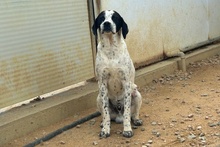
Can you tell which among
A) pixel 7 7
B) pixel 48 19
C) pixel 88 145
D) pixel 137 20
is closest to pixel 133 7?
pixel 137 20

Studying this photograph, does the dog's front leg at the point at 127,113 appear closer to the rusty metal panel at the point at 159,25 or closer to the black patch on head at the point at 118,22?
the black patch on head at the point at 118,22

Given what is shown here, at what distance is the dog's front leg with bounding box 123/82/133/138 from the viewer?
181 inches

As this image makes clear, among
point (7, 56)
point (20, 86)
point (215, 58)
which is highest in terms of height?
point (7, 56)

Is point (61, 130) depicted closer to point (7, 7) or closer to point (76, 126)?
point (76, 126)

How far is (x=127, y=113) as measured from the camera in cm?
473

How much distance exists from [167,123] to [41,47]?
1794 millimetres

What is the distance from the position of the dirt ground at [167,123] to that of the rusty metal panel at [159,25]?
2.26 ft

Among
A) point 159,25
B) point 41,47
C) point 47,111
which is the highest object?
point 41,47

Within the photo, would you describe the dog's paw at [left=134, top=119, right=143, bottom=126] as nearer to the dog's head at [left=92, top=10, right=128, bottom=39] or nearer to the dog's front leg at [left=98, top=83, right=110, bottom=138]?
the dog's front leg at [left=98, top=83, right=110, bottom=138]

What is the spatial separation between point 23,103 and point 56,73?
574 mm

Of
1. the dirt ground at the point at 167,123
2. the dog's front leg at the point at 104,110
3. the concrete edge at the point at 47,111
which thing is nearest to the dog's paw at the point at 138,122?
the dirt ground at the point at 167,123

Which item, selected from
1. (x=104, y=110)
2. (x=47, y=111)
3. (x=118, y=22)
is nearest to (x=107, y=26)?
(x=118, y=22)

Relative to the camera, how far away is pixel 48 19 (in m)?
5.22

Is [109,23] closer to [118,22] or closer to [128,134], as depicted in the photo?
[118,22]
